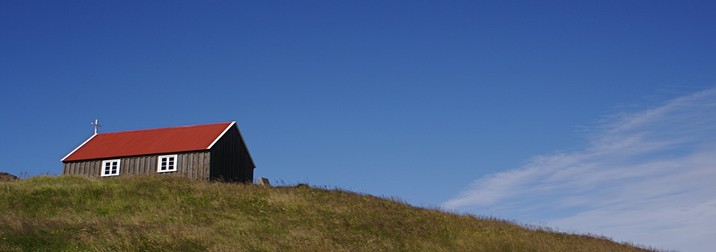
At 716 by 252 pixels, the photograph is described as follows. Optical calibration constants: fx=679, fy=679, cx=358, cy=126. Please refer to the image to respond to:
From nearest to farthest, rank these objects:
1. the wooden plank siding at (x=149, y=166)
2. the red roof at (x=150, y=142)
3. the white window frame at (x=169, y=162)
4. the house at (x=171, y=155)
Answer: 1. the wooden plank siding at (x=149, y=166)
2. the house at (x=171, y=155)
3. the white window frame at (x=169, y=162)
4. the red roof at (x=150, y=142)

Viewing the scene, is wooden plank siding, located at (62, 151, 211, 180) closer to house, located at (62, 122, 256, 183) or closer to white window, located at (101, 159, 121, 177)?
house, located at (62, 122, 256, 183)

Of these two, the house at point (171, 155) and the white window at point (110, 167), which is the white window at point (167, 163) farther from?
the white window at point (110, 167)

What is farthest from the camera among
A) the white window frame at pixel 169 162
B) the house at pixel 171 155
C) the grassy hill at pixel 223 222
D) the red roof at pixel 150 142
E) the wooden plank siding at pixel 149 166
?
the red roof at pixel 150 142

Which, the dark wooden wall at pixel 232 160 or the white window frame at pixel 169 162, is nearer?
the white window frame at pixel 169 162

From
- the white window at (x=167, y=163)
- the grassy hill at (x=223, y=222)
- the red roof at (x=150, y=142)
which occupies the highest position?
the red roof at (x=150, y=142)

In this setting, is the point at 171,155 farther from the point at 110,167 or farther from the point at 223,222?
the point at 223,222

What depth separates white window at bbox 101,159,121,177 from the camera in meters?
47.1

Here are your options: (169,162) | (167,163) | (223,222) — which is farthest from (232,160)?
(223,222)

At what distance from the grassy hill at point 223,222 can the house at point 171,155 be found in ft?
22.7

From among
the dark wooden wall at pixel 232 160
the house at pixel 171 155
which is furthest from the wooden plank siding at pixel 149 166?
the dark wooden wall at pixel 232 160

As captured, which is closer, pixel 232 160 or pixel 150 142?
pixel 232 160

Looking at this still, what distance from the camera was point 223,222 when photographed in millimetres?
28422

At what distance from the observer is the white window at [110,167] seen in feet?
155

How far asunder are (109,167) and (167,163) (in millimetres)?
4567
